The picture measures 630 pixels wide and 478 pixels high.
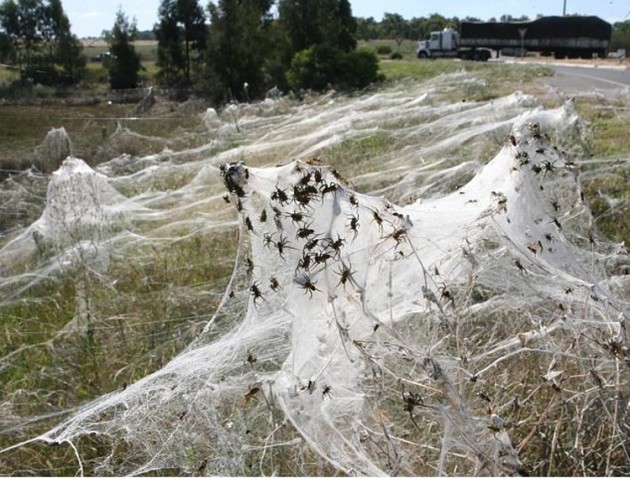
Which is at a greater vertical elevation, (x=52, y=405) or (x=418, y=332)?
(x=418, y=332)

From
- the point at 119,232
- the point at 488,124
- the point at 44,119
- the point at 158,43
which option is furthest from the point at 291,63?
the point at 119,232

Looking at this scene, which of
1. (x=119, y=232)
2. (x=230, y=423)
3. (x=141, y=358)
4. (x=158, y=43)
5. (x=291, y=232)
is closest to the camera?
(x=230, y=423)

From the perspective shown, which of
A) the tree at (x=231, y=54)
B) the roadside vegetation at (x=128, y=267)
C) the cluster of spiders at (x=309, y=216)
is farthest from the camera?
the tree at (x=231, y=54)

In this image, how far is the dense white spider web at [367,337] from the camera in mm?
2104

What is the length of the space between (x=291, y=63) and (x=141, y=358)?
20198mm

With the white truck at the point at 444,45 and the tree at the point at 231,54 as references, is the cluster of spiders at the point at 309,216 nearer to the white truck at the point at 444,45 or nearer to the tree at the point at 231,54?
the tree at the point at 231,54

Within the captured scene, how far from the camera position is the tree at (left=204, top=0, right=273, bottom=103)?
22330 millimetres

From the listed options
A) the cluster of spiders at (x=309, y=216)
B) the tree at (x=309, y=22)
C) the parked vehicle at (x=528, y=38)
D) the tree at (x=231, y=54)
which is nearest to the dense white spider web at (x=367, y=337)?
the cluster of spiders at (x=309, y=216)

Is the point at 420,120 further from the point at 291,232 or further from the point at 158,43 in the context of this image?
the point at 158,43

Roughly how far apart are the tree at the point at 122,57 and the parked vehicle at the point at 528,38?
18855 millimetres

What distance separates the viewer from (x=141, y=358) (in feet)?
11.4

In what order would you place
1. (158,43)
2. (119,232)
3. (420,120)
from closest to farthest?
1. (119,232)
2. (420,120)
3. (158,43)

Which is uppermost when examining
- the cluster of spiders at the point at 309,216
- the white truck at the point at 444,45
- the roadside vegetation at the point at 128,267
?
the white truck at the point at 444,45

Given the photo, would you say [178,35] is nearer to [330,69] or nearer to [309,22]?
[309,22]
